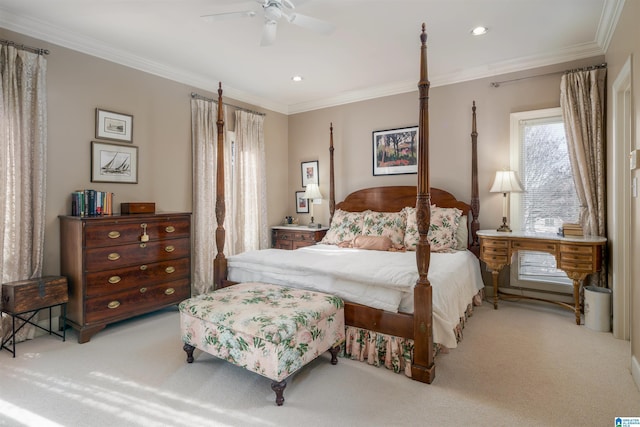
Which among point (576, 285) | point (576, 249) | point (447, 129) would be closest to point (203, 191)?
point (447, 129)

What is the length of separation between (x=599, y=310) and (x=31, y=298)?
497 centimetres

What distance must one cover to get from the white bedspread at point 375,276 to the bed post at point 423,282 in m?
0.12

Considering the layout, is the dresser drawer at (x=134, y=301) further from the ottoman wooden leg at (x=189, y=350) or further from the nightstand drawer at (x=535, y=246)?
the nightstand drawer at (x=535, y=246)

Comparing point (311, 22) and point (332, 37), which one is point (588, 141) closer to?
point (332, 37)

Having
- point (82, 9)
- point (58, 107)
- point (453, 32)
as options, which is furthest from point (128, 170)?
point (453, 32)

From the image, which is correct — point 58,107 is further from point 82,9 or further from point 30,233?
point 30,233

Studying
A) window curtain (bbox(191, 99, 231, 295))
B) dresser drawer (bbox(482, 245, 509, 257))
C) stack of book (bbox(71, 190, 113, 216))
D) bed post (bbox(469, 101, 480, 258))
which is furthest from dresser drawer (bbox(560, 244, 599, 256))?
stack of book (bbox(71, 190, 113, 216))

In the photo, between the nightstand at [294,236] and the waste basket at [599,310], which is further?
the nightstand at [294,236]

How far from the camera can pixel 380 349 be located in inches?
99.3

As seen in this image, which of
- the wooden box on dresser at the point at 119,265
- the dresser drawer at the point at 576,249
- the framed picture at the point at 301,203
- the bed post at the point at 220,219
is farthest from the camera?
the framed picture at the point at 301,203

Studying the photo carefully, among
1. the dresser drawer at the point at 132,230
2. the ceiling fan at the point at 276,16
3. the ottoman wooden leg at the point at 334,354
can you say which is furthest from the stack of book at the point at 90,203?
the ottoman wooden leg at the point at 334,354

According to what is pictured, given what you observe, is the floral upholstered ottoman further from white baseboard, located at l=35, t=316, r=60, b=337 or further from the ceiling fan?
the ceiling fan

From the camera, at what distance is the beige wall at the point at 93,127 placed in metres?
3.24

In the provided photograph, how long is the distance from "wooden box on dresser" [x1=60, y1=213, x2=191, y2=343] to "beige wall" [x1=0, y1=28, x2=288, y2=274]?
38 centimetres
